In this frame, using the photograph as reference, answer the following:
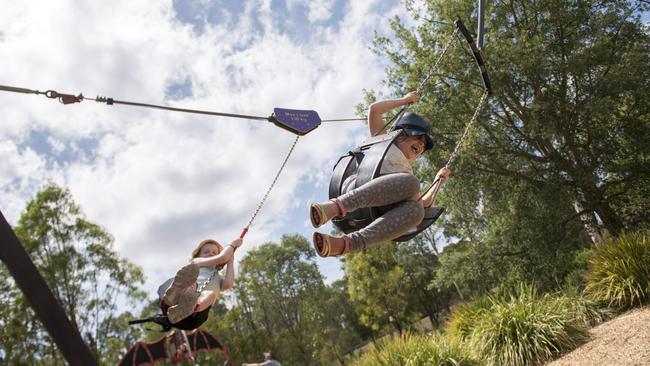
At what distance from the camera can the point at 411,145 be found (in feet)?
10.3

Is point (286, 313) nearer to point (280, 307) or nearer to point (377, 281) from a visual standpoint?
point (280, 307)

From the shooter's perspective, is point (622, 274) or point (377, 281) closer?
point (622, 274)

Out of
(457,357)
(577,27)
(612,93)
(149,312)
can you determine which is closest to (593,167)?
(612,93)

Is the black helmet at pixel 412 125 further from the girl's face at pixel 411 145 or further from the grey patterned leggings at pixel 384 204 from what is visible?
the grey patterned leggings at pixel 384 204

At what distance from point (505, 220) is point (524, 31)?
4663mm

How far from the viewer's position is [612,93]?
9359 mm

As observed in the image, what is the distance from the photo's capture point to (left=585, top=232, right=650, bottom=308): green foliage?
6840 mm

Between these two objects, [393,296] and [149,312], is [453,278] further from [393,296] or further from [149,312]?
[149,312]

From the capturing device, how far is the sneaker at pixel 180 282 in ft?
8.08

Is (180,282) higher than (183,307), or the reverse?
(180,282)

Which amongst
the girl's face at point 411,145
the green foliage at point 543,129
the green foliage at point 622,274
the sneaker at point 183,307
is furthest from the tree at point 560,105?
the sneaker at point 183,307

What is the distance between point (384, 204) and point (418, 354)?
14.8 feet

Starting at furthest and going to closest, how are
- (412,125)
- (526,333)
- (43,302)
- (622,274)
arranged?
(622,274) < (526,333) < (412,125) < (43,302)

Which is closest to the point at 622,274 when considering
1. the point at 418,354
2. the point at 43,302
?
the point at 418,354
